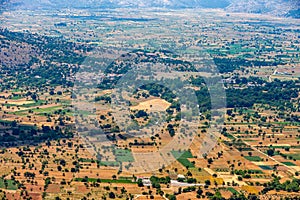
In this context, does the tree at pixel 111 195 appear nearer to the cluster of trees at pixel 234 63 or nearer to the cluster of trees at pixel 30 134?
the cluster of trees at pixel 30 134

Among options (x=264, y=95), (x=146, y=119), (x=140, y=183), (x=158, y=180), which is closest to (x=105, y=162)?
(x=140, y=183)

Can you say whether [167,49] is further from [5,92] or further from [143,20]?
[143,20]

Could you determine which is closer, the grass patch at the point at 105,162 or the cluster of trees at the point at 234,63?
the grass patch at the point at 105,162

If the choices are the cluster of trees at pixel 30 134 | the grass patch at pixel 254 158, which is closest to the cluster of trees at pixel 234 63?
the grass patch at pixel 254 158

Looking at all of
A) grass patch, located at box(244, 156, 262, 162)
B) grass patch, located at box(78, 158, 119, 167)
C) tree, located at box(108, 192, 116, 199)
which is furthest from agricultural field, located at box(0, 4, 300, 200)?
grass patch, located at box(244, 156, 262, 162)

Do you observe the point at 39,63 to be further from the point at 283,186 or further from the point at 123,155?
the point at 283,186

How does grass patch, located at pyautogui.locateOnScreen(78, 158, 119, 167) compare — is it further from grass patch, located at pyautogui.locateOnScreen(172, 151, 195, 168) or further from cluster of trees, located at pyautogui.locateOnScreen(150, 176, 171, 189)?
grass patch, located at pyautogui.locateOnScreen(172, 151, 195, 168)

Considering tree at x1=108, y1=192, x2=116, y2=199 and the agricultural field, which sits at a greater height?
the agricultural field

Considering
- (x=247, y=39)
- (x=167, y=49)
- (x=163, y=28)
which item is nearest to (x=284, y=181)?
(x=167, y=49)
